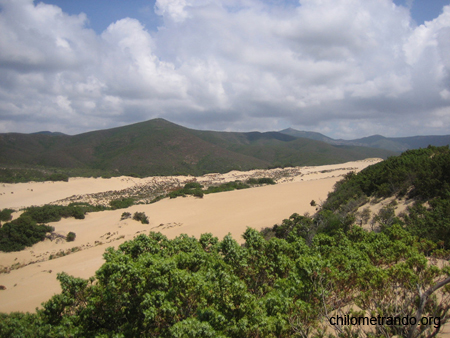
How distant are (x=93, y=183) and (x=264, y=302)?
44.6 m

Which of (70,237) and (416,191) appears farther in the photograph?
(70,237)

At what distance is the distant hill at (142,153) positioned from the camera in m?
77.1

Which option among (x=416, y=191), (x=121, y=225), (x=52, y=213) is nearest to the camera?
(x=416, y=191)

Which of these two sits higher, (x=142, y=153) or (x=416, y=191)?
(x=142, y=153)

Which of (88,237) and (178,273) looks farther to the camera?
(88,237)

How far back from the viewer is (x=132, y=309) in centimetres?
511

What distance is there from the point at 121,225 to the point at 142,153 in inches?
2808

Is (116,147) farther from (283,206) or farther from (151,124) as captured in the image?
(283,206)

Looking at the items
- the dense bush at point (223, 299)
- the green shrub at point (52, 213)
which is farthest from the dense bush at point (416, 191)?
the green shrub at point (52, 213)

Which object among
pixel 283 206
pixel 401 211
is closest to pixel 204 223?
pixel 283 206

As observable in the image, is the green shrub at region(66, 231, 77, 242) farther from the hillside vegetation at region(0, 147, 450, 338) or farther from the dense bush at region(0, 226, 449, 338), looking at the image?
the dense bush at region(0, 226, 449, 338)

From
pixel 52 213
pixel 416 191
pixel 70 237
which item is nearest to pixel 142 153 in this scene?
pixel 52 213

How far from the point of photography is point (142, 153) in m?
88.3

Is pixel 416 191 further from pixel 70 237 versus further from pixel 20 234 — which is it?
pixel 20 234
